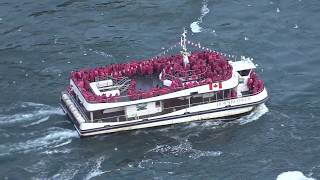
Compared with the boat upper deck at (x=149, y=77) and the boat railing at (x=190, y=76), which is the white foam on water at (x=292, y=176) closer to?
the boat upper deck at (x=149, y=77)

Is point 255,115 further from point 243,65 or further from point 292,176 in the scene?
point 292,176

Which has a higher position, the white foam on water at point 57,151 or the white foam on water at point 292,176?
the white foam on water at point 57,151

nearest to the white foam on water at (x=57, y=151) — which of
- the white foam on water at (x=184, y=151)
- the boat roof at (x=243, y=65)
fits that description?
the white foam on water at (x=184, y=151)

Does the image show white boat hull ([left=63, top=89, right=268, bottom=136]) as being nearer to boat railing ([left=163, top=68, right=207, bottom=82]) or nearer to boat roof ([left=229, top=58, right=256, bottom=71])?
boat railing ([left=163, top=68, right=207, bottom=82])

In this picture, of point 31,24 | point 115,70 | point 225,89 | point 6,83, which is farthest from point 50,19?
point 225,89

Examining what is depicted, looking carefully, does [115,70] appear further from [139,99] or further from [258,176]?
[258,176]
